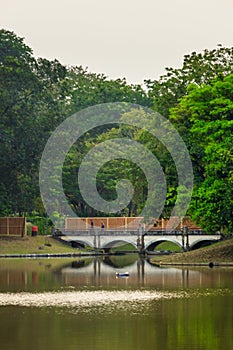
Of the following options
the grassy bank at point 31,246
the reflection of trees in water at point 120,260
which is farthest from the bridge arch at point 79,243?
the reflection of trees in water at point 120,260

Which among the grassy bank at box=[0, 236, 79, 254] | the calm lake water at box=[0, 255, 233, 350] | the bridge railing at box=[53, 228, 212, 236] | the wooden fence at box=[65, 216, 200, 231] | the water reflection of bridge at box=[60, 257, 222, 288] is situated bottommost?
the calm lake water at box=[0, 255, 233, 350]

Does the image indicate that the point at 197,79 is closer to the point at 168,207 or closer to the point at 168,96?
the point at 168,96

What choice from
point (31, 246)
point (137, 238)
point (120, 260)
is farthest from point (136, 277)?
point (137, 238)

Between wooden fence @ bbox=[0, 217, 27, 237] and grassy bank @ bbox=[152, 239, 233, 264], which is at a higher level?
wooden fence @ bbox=[0, 217, 27, 237]

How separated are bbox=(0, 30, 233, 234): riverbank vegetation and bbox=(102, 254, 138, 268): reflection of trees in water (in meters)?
4.97

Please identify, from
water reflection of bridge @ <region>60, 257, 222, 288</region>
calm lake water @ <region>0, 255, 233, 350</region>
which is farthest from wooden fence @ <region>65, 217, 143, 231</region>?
calm lake water @ <region>0, 255, 233, 350</region>

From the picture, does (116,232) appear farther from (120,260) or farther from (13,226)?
(120,260)

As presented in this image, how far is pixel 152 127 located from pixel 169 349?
160 feet

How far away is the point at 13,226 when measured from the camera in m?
94.8

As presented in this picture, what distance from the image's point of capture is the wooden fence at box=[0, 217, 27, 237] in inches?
3716

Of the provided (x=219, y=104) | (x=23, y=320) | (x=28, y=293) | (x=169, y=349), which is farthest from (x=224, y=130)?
(x=169, y=349)

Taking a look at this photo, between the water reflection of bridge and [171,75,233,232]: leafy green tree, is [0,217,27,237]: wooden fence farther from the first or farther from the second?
[171,75,233,232]: leafy green tree

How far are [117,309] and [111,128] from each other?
77.9 metres

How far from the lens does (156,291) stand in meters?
50.9
